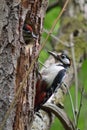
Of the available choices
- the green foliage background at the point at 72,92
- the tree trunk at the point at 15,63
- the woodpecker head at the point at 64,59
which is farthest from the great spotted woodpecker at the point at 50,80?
the tree trunk at the point at 15,63

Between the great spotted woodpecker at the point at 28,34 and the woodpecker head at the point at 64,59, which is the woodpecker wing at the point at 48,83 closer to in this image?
the woodpecker head at the point at 64,59

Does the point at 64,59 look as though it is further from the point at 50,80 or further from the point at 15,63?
the point at 15,63

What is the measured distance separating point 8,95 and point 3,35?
1.07ft

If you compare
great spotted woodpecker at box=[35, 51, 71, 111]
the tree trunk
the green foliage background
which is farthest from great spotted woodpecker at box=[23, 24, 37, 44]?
the green foliage background

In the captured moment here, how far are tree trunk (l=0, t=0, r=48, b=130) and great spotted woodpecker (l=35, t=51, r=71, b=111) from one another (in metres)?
0.59

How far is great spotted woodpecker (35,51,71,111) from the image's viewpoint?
3.39 meters

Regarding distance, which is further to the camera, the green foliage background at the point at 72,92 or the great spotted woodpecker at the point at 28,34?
the green foliage background at the point at 72,92

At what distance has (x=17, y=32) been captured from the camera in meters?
2.57

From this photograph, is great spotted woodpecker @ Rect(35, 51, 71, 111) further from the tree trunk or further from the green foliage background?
the tree trunk

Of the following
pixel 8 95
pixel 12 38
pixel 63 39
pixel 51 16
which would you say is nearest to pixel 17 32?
pixel 12 38

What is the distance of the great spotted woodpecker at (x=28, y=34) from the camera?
270cm

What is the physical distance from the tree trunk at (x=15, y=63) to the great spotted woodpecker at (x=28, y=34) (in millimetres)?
55

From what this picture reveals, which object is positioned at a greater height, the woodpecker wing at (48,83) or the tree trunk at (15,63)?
the tree trunk at (15,63)

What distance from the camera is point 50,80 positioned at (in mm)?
3814
